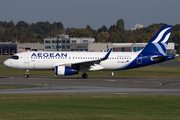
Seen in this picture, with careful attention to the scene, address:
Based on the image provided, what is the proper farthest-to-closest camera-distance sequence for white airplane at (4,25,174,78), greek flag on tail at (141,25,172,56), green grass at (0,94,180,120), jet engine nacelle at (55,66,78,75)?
1. greek flag on tail at (141,25,172,56)
2. white airplane at (4,25,174,78)
3. jet engine nacelle at (55,66,78,75)
4. green grass at (0,94,180,120)

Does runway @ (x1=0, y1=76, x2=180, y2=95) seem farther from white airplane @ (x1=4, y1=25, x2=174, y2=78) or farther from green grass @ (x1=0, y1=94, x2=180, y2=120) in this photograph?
white airplane @ (x1=4, y1=25, x2=174, y2=78)

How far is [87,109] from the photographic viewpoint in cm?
1819

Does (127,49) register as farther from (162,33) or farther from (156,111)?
(156,111)

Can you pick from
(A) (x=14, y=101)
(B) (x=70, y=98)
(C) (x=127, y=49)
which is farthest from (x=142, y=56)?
(C) (x=127, y=49)

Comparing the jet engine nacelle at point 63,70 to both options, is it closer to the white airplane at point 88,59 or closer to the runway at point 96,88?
the white airplane at point 88,59

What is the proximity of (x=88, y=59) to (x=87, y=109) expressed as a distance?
26.0 meters

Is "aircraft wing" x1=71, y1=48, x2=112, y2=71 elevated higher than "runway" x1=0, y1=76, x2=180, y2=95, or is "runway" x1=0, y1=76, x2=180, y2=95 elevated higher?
"aircraft wing" x1=71, y1=48, x2=112, y2=71

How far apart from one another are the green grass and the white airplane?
19.9 metres

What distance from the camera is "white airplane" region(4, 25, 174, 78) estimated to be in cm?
4278

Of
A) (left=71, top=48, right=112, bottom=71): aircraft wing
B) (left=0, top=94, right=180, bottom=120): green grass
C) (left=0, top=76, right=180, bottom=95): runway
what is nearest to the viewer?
(left=0, top=94, right=180, bottom=120): green grass

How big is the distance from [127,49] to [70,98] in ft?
451

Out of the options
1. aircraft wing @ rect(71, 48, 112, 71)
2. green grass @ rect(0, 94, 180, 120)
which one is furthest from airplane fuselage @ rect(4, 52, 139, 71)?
green grass @ rect(0, 94, 180, 120)

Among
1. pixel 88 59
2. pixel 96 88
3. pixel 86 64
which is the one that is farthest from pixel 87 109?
pixel 88 59

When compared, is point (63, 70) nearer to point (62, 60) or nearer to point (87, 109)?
point (62, 60)
